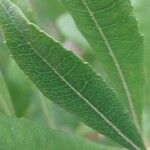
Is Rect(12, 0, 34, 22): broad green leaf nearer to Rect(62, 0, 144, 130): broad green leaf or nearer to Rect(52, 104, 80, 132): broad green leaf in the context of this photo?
Rect(62, 0, 144, 130): broad green leaf

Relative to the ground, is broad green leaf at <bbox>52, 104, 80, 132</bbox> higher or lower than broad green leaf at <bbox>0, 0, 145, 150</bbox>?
higher

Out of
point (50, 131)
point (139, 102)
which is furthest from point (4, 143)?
point (139, 102)

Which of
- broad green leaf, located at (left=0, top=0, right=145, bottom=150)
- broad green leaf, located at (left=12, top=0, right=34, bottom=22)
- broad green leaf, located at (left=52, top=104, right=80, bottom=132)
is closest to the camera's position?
broad green leaf, located at (left=0, top=0, right=145, bottom=150)

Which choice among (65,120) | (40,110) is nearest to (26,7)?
(40,110)

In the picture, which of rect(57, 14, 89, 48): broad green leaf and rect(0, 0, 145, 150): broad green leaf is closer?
rect(0, 0, 145, 150): broad green leaf

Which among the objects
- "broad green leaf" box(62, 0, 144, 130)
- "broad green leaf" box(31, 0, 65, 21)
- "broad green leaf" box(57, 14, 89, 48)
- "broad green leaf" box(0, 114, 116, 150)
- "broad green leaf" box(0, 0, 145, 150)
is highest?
"broad green leaf" box(31, 0, 65, 21)

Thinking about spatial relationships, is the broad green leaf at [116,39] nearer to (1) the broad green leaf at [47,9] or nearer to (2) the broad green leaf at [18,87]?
(2) the broad green leaf at [18,87]

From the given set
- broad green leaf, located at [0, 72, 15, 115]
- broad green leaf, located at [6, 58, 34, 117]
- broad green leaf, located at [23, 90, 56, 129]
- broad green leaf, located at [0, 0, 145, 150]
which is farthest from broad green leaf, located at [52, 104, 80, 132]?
broad green leaf, located at [0, 0, 145, 150]

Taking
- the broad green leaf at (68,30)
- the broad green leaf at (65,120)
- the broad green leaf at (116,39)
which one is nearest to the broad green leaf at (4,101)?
the broad green leaf at (116,39)
